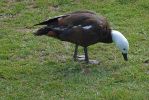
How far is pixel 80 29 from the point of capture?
904 cm

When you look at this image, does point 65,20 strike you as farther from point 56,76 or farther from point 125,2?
point 125,2

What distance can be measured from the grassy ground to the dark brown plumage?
0.46 meters

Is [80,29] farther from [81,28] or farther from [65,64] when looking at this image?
[65,64]

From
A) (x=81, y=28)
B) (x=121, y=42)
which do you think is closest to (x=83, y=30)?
(x=81, y=28)

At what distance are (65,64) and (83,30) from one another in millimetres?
689

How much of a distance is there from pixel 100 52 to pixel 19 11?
135 inches

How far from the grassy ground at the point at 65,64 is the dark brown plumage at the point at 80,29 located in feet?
1.52

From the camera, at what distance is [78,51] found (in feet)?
33.1

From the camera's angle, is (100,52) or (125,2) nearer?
(100,52)

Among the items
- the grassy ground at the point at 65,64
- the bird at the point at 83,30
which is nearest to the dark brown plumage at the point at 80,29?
the bird at the point at 83,30

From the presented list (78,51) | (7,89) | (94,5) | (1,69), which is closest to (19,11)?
(94,5)

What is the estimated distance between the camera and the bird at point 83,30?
905 centimetres

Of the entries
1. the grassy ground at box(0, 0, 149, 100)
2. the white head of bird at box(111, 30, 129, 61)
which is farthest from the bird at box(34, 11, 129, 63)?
the grassy ground at box(0, 0, 149, 100)

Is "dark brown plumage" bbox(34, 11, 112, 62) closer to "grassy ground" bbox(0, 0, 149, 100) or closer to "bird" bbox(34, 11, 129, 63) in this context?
"bird" bbox(34, 11, 129, 63)
